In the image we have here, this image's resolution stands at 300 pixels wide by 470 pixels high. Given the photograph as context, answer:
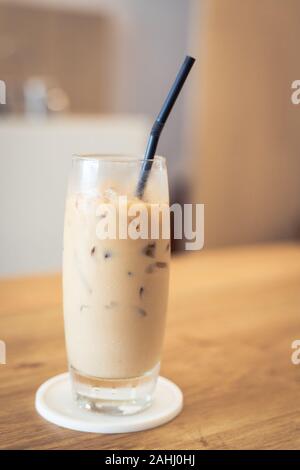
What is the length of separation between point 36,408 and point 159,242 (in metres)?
0.22

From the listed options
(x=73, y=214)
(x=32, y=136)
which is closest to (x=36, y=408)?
(x=73, y=214)

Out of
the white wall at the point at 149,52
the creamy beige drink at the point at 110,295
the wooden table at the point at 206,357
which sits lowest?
the wooden table at the point at 206,357

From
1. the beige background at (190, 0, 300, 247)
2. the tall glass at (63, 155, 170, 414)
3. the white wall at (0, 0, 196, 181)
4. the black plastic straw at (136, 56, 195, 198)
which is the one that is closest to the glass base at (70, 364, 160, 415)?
the tall glass at (63, 155, 170, 414)

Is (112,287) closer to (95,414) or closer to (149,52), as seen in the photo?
(95,414)

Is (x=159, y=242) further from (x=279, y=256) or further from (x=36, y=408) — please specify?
(x=279, y=256)

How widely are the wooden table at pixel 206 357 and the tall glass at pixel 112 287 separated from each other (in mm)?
65

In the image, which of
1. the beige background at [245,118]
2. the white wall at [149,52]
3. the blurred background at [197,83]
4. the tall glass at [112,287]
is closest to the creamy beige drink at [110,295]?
the tall glass at [112,287]

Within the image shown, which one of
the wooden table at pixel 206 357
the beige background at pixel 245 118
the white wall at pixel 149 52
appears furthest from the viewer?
the white wall at pixel 149 52

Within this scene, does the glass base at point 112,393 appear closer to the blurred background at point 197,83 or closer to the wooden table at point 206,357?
the wooden table at point 206,357

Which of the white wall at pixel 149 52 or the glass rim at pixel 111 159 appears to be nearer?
the glass rim at pixel 111 159

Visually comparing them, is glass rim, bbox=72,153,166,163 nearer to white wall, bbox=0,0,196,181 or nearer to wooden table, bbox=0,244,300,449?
wooden table, bbox=0,244,300,449

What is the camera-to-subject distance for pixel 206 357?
83cm

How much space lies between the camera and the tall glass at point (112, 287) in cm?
65
